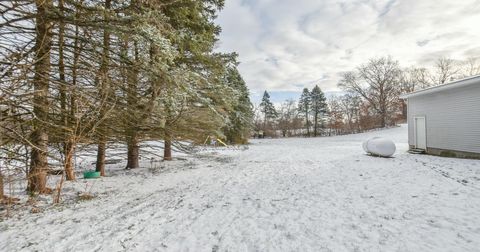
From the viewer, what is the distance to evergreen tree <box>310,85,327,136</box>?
145 feet

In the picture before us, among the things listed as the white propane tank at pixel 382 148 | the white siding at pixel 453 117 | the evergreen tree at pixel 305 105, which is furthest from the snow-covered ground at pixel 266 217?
the evergreen tree at pixel 305 105

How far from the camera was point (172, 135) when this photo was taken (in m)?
6.42

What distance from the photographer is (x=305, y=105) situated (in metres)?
45.4

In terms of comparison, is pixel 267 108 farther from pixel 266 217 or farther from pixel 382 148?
pixel 266 217

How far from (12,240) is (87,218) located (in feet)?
3.39

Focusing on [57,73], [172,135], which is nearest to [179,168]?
[172,135]

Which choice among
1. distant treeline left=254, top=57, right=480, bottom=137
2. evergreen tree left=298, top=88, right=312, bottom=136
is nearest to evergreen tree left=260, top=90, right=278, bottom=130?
distant treeline left=254, top=57, right=480, bottom=137

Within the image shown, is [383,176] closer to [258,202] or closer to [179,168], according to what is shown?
[258,202]

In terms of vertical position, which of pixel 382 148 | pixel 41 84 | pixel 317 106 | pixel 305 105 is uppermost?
pixel 305 105

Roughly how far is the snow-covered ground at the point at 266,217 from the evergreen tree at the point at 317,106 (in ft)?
124

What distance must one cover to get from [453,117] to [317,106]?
33590 millimetres

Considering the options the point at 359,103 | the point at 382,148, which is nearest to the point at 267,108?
the point at 359,103

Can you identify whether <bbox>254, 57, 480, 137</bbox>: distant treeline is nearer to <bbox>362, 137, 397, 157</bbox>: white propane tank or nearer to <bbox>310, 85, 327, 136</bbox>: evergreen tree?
<bbox>310, 85, 327, 136</bbox>: evergreen tree

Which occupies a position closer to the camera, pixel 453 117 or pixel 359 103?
pixel 453 117
